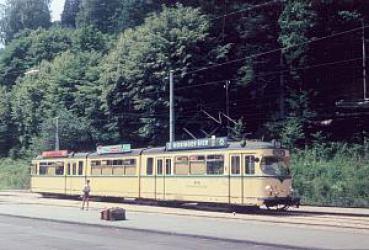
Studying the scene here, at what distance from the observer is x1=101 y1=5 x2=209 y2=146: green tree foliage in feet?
148

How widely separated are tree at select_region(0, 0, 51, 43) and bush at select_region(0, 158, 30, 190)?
137 ft

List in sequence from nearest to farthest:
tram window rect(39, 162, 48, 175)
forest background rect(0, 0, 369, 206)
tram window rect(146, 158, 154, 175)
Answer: tram window rect(146, 158, 154, 175)
forest background rect(0, 0, 369, 206)
tram window rect(39, 162, 48, 175)

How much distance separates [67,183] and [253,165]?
17.3 meters

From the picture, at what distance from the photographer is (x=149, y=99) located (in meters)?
45.7

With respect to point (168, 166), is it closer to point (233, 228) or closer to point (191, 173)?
point (191, 173)

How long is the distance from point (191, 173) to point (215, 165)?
187 centimetres

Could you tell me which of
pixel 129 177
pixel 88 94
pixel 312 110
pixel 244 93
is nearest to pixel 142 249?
pixel 129 177

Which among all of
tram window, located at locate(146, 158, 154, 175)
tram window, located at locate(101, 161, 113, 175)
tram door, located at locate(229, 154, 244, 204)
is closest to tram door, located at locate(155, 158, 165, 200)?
tram window, located at locate(146, 158, 154, 175)

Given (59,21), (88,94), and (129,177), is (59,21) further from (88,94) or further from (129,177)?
(129,177)

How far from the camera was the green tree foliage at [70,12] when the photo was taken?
114m

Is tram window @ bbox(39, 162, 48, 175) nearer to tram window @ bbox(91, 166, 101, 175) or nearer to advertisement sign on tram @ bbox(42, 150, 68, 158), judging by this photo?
advertisement sign on tram @ bbox(42, 150, 68, 158)

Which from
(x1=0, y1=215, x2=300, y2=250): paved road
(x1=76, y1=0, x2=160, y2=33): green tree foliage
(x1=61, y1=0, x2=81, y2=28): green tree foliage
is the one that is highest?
(x1=61, y1=0, x2=81, y2=28): green tree foliage

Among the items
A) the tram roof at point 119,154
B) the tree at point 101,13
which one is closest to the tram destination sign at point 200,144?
the tram roof at point 119,154

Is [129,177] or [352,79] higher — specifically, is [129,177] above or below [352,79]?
below
